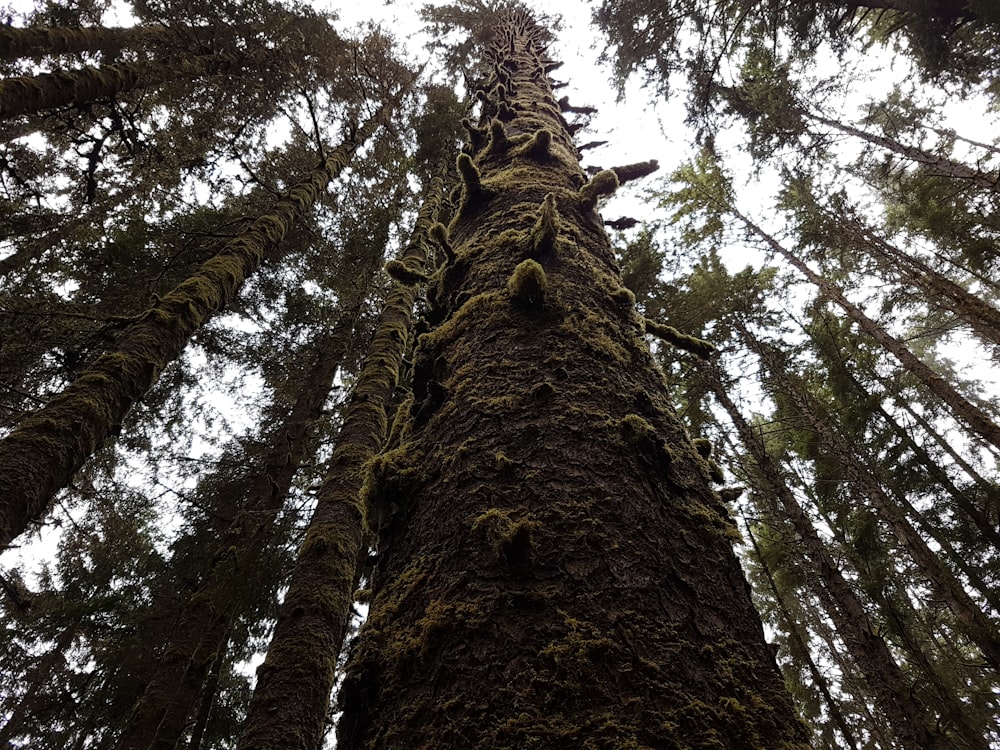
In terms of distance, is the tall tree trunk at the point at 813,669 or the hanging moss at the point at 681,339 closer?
the hanging moss at the point at 681,339

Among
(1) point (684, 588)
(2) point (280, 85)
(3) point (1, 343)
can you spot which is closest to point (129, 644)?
(3) point (1, 343)

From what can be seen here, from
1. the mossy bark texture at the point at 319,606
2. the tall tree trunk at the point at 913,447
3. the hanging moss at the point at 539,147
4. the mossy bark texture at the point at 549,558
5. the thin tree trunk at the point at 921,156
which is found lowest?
the mossy bark texture at the point at 549,558

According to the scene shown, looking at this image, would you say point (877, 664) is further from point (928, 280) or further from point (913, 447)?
point (928, 280)

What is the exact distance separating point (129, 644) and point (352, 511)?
4.79 meters

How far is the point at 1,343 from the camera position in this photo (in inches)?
220

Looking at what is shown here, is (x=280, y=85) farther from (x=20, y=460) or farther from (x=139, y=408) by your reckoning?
(x=20, y=460)

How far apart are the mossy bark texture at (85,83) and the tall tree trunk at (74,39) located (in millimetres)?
450

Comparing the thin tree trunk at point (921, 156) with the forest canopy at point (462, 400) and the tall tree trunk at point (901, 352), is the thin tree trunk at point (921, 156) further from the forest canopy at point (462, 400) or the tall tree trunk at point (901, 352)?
the tall tree trunk at point (901, 352)

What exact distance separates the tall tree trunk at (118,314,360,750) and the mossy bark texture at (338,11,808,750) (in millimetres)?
3636

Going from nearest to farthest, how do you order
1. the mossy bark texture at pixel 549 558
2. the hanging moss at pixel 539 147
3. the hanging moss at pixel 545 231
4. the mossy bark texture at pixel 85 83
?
1. the mossy bark texture at pixel 549 558
2. the hanging moss at pixel 545 231
3. the hanging moss at pixel 539 147
4. the mossy bark texture at pixel 85 83

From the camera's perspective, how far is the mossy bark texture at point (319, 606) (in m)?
3.34

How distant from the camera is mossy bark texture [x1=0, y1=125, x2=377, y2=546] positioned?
3.12m

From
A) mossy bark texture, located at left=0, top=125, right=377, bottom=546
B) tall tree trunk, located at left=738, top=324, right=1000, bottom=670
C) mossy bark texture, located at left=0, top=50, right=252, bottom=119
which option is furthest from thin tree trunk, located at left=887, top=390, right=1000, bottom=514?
mossy bark texture, located at left=0, top=50, right=252, bottom=119

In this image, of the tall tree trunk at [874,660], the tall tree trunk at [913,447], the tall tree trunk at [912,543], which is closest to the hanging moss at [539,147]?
the tall tree trunk at [874,660]
